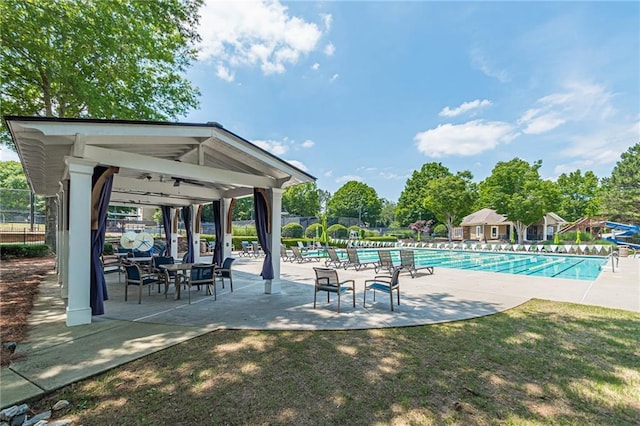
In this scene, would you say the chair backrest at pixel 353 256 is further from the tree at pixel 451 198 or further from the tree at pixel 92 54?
the tree at pixel 451 198

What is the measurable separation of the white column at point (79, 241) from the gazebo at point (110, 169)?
0.01m

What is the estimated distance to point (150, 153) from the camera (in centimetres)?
728

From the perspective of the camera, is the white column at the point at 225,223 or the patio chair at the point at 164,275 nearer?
the patio chair at the point at 164,275

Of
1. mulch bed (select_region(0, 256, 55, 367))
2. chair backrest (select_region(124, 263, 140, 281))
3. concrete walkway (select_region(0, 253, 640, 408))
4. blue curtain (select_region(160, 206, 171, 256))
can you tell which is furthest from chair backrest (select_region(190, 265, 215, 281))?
blue curtain (select_region(160, 206, 171, 256))

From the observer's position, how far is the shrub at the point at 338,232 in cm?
Result: 3372

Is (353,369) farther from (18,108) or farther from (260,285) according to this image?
(18,108)

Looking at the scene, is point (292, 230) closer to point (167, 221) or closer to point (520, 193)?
point (167, 221)

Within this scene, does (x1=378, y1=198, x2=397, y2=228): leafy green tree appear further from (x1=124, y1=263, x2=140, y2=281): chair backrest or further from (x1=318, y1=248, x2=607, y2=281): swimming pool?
(x1=124, y1=263, x2=140, y2=281): chair backrest

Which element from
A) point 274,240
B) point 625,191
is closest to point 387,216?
point 625,191

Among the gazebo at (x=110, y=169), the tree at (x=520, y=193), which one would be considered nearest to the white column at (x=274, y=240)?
the gazebo at (x=110, y=169)

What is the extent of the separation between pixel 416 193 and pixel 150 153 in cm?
4477

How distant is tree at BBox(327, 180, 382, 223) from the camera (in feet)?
189

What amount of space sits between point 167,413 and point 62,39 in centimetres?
1364

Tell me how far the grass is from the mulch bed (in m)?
2.06
